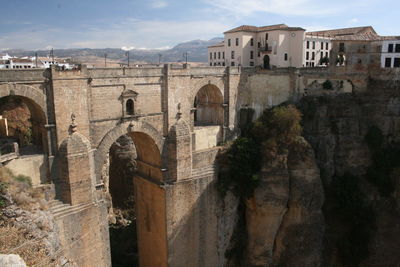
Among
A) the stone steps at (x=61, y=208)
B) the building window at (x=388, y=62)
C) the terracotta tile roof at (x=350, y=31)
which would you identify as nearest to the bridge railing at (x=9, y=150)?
the stone steps at (x=61, y=208)

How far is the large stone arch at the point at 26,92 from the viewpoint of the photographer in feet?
45.1

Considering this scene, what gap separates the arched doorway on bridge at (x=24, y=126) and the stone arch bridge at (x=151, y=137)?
0.14 metres

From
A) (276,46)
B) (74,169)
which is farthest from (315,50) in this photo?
(74,169)

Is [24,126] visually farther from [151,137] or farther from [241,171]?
[241,171]

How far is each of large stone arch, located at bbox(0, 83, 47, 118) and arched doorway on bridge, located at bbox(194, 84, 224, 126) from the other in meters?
10.0

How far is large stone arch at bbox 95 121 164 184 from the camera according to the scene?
16.5 meters

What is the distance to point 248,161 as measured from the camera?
2095cm

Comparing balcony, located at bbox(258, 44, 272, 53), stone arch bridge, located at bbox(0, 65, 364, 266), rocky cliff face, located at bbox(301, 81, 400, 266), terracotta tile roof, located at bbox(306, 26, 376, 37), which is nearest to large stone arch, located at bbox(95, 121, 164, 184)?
stone arch bridge, located at bbox(0, 65, 364, 266)

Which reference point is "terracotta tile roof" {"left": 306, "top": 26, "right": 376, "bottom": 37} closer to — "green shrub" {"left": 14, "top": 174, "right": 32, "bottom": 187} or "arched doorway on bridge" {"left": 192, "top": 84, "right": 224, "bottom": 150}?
"arched doorway on bridge" {"left": 192, "top": 84, "right": 224, "bottom": 150}

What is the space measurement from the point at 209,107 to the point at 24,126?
36.9ft

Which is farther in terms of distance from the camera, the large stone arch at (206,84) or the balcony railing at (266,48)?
the balcony railing at (266,48)

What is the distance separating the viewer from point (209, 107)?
23359 millimetres

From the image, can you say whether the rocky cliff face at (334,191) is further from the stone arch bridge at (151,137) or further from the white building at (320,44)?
the white building at (320,44)

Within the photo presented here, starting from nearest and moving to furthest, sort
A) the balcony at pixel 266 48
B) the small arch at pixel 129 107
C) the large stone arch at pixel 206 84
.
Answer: the small arch at pixel 129 107 → the large stone arch at pixel 206 84 → the balcony at pixel 266 48
